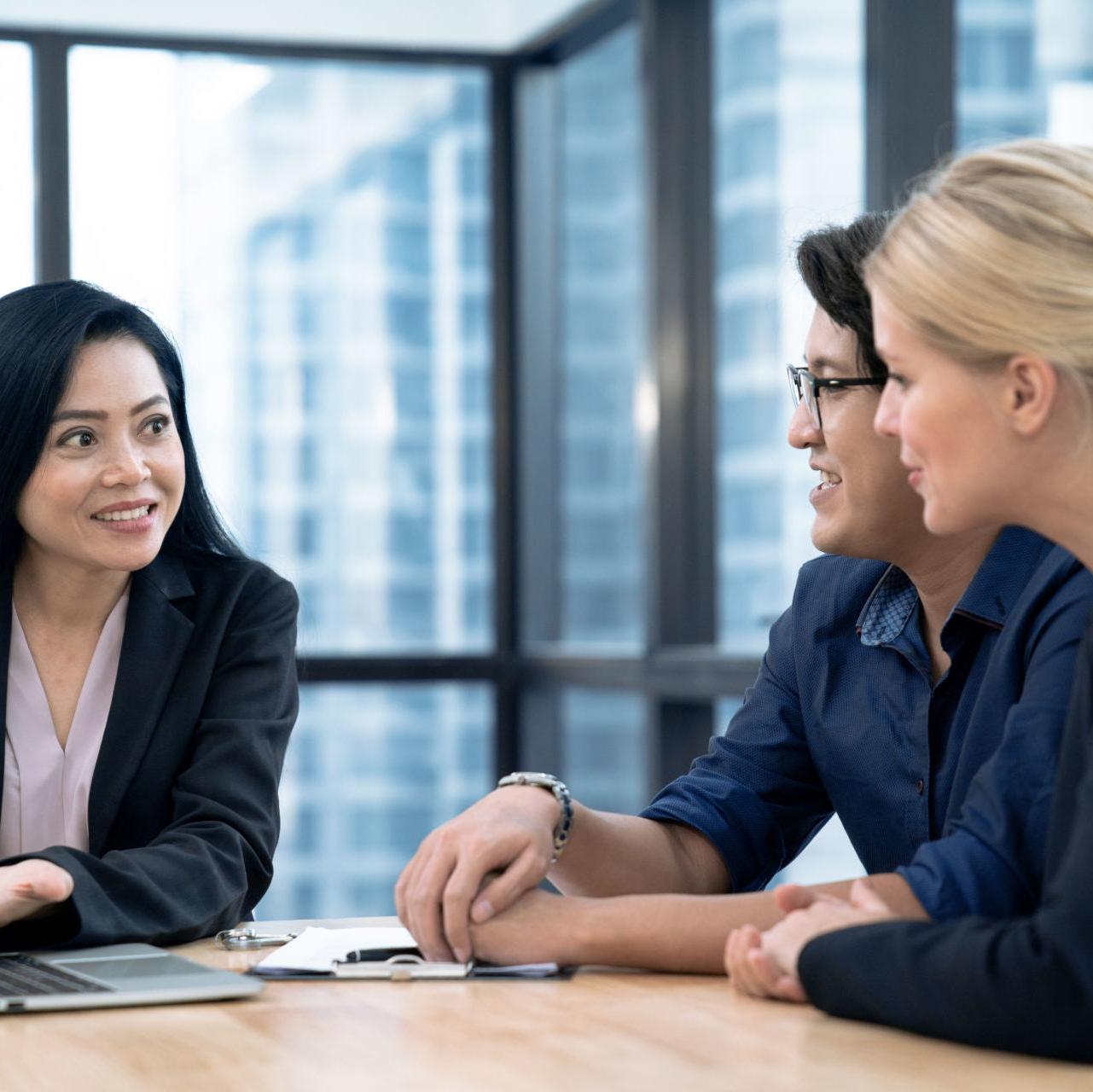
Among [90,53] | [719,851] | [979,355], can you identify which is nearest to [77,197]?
[90,53]

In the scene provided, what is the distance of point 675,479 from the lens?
412cm

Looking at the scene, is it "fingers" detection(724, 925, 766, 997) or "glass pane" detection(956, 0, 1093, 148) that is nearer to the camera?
"fingers" detection(724, 925, 766, 997)

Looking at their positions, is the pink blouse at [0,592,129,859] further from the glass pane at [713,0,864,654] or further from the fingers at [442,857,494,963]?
the glass pane at [713,0,864,654]

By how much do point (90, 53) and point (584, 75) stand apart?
133 cm

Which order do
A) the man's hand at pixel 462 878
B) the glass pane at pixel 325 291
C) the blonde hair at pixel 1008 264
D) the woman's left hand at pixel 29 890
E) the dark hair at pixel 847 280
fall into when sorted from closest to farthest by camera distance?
the blonde hair at pixel 1008 264 < the man's hand at pixel 462 878 < the woman's left hand at pixel 29 890 < the dark hair at pixel 847 280 < the glass pane at pixel 325 291

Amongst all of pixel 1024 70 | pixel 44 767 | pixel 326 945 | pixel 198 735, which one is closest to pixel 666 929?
pixel 326 945

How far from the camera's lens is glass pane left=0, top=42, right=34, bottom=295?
178 inches

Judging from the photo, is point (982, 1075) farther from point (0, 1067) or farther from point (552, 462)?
point (552, 462)

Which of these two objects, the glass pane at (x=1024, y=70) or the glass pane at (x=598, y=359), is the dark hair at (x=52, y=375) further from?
the glass pane at (x=598, y=359)

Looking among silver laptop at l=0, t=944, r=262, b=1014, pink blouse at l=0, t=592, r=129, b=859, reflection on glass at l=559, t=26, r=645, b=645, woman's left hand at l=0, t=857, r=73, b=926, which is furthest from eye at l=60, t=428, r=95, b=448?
reflection on glass at l=559, t=26, r=645, b=645

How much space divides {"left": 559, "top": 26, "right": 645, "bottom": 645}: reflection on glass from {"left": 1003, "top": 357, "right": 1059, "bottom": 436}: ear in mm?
2904

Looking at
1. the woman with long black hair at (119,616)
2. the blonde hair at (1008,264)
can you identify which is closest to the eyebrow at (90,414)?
the woman with long black hair at (119,616)

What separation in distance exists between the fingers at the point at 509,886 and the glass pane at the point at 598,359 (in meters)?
2.80

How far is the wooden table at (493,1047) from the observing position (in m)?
1.15
